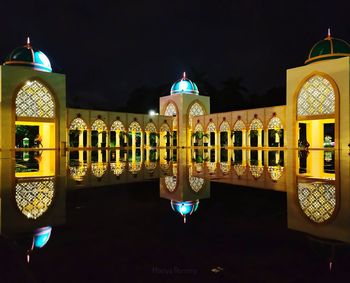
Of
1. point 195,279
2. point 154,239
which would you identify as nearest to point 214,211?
point 154,239

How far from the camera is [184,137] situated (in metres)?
41.1

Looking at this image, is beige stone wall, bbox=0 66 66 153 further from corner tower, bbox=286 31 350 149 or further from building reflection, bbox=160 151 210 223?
building reflection, bbox=160 151 210 223

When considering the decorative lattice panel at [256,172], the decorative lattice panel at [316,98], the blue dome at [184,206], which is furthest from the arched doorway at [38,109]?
the blue dome at [184,206]

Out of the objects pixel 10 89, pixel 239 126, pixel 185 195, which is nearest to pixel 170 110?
pixel 239 126

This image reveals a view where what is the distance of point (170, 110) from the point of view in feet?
141

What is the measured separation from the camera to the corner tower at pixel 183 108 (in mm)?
41062

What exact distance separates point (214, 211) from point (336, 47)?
26.9 metres

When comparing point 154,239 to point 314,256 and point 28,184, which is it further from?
point 28,184

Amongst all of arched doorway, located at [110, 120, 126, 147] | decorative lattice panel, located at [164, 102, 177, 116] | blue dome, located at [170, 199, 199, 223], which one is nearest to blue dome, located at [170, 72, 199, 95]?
decorative lattice panel, located at [164, 102, 177, 116]

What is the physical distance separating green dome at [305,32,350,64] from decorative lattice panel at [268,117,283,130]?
6041 millimetres

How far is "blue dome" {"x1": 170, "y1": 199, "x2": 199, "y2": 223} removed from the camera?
4.13 metres

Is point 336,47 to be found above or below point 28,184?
above

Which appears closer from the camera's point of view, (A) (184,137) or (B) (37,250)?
(B) (37,250)

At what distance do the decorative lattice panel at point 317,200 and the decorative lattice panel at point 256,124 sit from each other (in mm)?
26667
